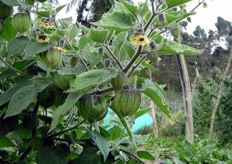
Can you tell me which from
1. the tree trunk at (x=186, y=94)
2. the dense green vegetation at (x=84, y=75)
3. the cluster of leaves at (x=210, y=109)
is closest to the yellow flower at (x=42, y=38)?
the dense green vegetation at (x=84, y=75)

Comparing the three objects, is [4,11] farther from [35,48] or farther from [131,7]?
[131,7]

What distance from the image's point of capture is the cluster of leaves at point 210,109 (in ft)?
18.1

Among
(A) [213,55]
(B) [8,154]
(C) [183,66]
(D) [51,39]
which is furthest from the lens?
(A) [213,55]

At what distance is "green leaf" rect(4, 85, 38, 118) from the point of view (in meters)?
0.47

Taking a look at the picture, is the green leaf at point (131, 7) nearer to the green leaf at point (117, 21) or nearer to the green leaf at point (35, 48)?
the green leaf at point (117, 21)

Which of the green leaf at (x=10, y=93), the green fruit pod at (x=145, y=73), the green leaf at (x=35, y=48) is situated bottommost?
the green leaf at (x=10, y=93)

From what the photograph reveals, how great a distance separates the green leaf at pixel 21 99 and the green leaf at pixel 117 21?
137 millimetres

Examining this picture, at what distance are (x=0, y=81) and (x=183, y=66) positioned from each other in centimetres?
520

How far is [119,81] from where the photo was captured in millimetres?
418

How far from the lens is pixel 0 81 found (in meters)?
0.60

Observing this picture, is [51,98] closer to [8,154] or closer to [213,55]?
[8,154]

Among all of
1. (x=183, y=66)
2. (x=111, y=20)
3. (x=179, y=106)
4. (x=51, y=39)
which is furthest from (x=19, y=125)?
(x=179, y=106)

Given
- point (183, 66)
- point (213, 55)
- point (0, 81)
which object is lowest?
point (213, 55)

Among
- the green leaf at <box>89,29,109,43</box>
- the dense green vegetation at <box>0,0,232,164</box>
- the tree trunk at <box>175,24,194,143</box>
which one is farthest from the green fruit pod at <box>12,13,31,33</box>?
the tree trunk at <box>175,24,194,143</box>
